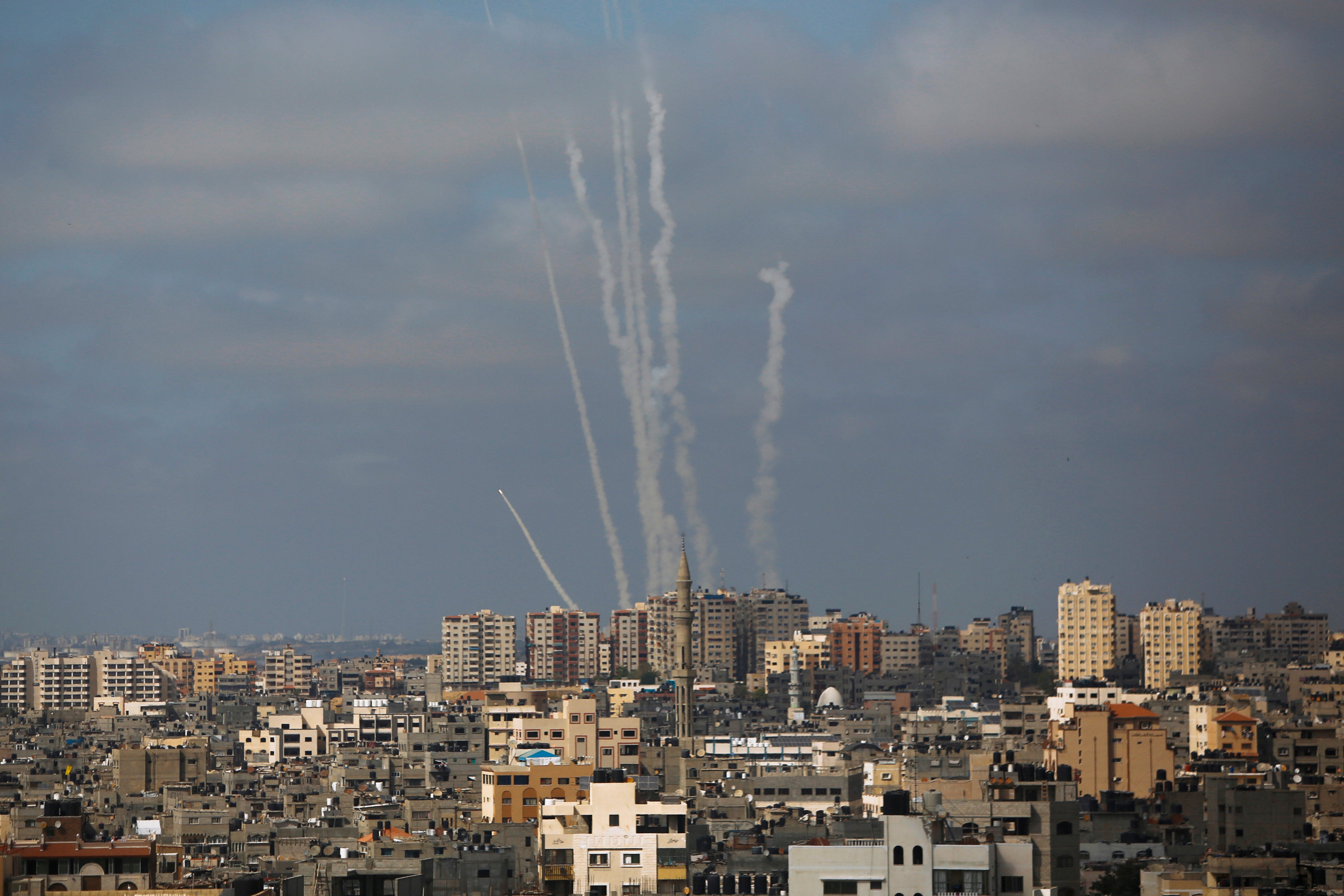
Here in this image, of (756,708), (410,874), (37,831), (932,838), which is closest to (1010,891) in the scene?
(932,838)

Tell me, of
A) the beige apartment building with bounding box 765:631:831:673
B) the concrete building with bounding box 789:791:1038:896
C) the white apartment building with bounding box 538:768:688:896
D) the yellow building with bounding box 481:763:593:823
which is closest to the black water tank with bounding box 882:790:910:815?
the concrete building with bounding box 789:791:1038:896

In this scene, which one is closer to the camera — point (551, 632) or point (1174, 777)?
point (1174, 777)

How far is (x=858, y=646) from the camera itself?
165875 mm

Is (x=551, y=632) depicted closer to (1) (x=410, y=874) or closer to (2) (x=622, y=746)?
(2) (x=622, y=746)

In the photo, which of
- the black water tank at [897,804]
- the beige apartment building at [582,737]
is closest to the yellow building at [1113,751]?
the beige apartment building at [582,737]

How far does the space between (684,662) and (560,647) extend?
78895 millimetres

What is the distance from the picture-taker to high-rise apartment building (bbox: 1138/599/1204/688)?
138 meters

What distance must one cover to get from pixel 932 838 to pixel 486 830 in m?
27.6

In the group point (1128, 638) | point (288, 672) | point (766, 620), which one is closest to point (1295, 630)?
point (1128, 638)

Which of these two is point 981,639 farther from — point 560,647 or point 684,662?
point 684,662

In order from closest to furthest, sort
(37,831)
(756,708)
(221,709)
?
(37,831)
(756,708)
(221,709)

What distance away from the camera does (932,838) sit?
28.6 m

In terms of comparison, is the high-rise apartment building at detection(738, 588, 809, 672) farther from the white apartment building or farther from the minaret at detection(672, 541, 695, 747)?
the white apartment building

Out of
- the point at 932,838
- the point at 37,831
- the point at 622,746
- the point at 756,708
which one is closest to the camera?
the point at 932,838
